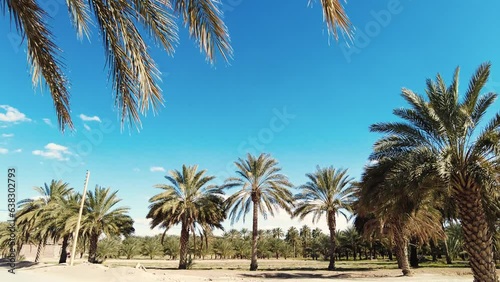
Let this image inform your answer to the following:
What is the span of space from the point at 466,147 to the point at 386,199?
3.26 metres

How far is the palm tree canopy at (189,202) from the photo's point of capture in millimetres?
25875

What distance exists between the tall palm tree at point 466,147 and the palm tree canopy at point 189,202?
18260 mm

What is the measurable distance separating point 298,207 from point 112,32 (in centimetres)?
2615

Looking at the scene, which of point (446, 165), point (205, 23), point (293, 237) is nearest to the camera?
point (205, 23)

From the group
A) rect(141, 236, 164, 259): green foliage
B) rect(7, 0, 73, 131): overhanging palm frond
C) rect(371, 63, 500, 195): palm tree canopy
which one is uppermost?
rect(371, 63, 500, 195): palm tree canopy

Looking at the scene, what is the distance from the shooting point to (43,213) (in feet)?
86.6

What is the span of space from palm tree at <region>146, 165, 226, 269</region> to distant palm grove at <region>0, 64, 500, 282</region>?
0.08 metres

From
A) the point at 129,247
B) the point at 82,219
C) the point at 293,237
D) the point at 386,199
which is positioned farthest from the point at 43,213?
the point at 293,237

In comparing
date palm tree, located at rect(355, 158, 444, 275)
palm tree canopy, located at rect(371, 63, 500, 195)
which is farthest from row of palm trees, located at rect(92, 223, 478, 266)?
palm tree canopy, located at rect(371, 63, 500, 195)

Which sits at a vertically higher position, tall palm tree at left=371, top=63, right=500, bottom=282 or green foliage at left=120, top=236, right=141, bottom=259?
tall palm tree at left=371, top=63, right=500, bottom=282

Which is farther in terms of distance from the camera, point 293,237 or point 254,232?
point 293,237

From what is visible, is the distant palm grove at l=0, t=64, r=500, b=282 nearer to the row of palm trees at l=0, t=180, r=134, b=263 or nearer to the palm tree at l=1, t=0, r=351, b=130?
the row of palm trees at l=0, t=180, r=134, b=263

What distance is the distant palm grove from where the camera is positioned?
35.1ft

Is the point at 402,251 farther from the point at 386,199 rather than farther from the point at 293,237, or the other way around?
the point at 293,237
